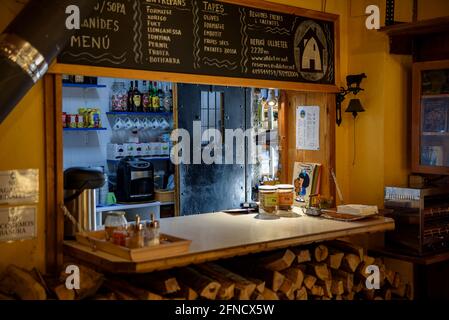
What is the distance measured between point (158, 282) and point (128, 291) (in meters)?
0.17

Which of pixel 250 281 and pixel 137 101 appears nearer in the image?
pixel 250 281

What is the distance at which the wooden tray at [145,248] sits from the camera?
267cm

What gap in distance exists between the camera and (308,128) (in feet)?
15.3

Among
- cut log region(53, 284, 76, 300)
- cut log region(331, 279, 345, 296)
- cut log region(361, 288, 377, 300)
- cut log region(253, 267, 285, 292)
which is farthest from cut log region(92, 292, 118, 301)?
cut log region(361, 288, 377, 300)

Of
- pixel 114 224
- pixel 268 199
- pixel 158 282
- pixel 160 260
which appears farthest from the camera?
pixel 268 199

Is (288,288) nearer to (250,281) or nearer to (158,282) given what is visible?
(250,281)

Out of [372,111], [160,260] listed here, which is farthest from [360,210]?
[160,260]

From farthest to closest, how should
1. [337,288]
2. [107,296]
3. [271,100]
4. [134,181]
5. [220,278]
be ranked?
[134,181] → [271,100] → [337,288] → [220,278] → [107,296]

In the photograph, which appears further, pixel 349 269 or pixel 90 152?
pixel 90 152

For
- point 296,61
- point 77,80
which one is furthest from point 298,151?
point 77,80

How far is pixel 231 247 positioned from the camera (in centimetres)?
295

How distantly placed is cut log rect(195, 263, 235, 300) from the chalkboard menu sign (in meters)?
1.26

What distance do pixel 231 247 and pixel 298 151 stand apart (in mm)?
1961
